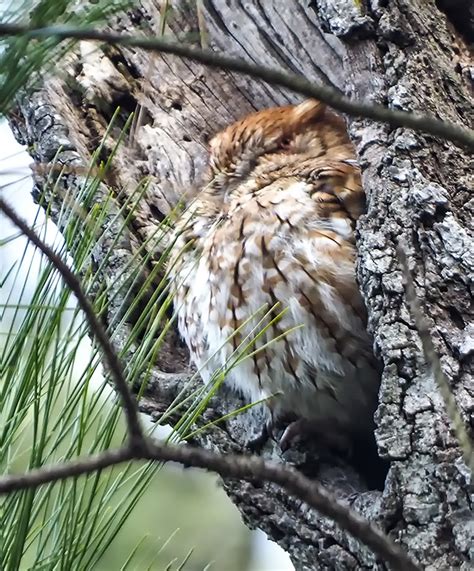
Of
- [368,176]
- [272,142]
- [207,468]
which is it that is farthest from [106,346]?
[272,142]

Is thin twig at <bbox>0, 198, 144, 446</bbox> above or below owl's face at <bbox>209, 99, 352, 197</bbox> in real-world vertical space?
below

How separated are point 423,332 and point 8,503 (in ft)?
2.85

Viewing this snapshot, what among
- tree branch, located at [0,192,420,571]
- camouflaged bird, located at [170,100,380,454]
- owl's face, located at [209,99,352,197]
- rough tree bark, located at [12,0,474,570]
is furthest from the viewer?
owl's face, located at [209,99,352,197]

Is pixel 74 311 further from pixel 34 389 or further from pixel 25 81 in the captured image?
pixel 25 81

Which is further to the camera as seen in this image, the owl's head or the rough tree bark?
the owl's head

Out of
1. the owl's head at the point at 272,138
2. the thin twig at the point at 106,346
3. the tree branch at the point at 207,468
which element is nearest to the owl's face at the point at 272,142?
the owl's head at the point at 272,138

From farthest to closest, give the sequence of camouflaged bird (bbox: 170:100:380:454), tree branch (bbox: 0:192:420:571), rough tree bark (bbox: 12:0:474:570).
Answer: camouflaged bird (bbox: 170:100:380:454) → rough tree bark (bbox: 12:0:474:570) → tree branch (bbox: 0:192:420:571)

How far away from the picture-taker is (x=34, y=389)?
5.66 ft

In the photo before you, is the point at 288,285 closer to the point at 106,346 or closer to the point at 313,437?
the point at 313,437

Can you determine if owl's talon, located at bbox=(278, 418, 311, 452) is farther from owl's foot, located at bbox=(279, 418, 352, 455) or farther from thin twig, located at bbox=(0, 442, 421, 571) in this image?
thin twig, located at bbox=(0, 442, 421, 571)

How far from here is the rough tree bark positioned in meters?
1.75

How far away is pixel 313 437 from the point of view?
7.61 feet

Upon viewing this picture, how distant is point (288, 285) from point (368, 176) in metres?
0.33

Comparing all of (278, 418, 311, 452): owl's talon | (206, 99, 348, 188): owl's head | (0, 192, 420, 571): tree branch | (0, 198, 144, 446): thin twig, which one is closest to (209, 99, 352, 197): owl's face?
(206, 99, 348, 188): owl's head
